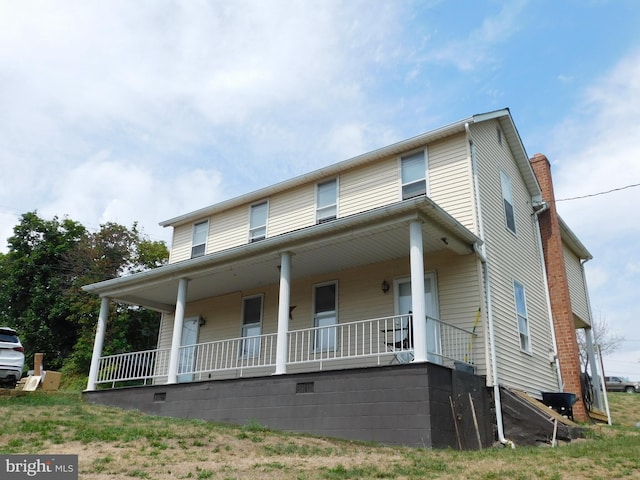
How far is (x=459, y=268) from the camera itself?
11.2 metres

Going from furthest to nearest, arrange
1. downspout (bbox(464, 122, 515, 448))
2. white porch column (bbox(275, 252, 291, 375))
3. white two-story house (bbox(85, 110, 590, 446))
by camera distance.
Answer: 1. white porch column (bbox(275, 252, 291, 375))
2. downspout (bbox(464, 122, 515, 448))
3. white two-story house (bbox(85, 110, 590, 446))

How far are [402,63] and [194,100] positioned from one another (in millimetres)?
4517

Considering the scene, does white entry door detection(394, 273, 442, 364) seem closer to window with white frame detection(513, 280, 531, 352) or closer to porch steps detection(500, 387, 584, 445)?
porch steps detection(500, 387, 584, 445)

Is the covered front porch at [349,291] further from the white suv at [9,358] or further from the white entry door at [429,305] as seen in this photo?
the white suv at [9,358]

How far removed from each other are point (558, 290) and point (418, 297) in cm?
736

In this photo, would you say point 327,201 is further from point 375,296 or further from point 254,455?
point 254,455

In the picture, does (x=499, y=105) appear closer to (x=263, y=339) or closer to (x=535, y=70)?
(x=535, y=70)

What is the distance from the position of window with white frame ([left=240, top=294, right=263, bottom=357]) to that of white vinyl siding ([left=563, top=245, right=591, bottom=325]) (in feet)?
30.6

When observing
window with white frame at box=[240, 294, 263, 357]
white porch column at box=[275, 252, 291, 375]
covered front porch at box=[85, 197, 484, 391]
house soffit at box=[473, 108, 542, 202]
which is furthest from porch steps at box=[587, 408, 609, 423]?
window with white frame at box=[240, 294, 263, 357]

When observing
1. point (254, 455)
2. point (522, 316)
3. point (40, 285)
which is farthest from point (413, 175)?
point (40, 285)

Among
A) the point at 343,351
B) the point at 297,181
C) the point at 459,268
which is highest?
the point at 297,181

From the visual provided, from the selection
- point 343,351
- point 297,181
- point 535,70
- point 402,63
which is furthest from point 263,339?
point 535,70

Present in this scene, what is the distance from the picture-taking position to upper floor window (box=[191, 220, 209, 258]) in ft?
55.7

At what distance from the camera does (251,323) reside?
1466 centimetres
